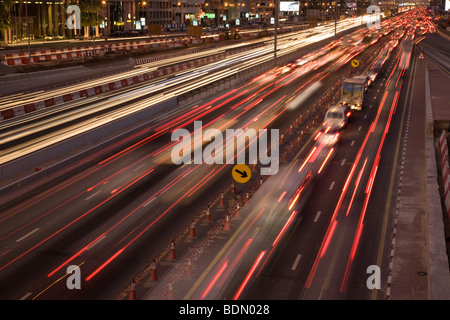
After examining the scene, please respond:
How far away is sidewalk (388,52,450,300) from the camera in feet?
53.9

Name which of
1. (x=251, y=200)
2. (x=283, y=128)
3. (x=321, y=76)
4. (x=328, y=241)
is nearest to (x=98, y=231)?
(x=251, y=200)

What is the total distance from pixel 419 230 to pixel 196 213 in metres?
8.10

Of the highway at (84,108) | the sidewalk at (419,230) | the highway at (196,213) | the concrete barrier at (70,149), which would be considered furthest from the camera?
the highway at (84,108)

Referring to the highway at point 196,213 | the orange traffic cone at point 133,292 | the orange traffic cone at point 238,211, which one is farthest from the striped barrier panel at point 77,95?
the orange traffic cone at point 133,292

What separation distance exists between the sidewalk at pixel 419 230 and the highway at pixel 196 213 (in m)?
0.75

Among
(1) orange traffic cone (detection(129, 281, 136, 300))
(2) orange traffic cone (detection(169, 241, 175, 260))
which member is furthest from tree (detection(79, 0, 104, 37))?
(1) orange traffic cone (detection(129, 281, 136, 300))

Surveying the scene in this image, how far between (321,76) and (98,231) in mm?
48945

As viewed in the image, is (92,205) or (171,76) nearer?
(92,205)

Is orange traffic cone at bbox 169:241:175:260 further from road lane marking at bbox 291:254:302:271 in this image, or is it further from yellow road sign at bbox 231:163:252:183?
yellow road sign at bbox 231:163:252:183

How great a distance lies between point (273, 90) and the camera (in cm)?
5575

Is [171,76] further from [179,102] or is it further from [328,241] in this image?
[328,241]

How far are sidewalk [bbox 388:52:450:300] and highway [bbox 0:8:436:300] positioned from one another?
2.47 ft

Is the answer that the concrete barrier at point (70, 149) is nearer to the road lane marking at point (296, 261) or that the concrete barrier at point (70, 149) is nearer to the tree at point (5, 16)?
the road lane marking at point (296, 261)

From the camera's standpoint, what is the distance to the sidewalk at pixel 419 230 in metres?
Answer: 16.4
